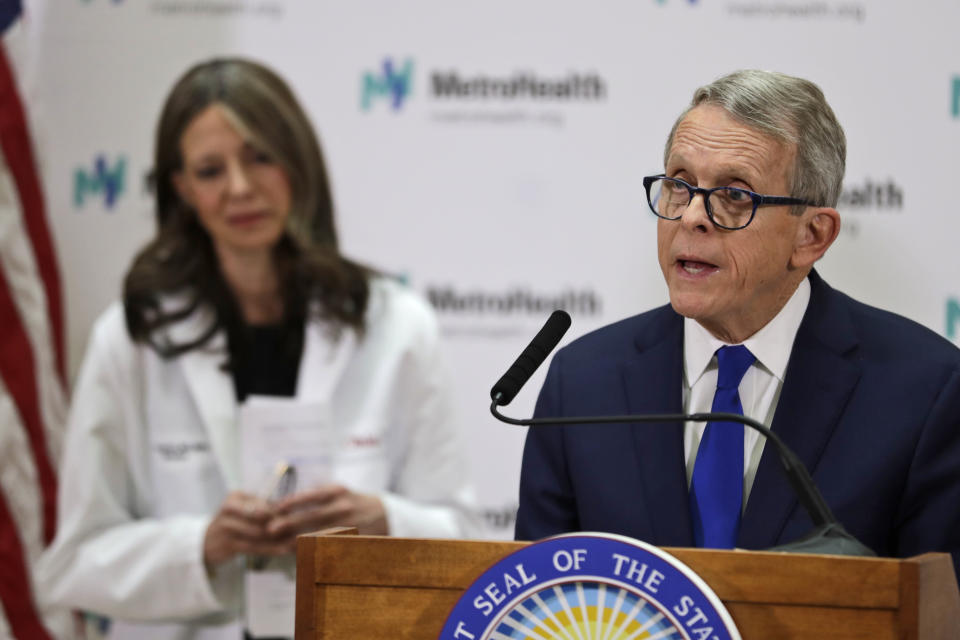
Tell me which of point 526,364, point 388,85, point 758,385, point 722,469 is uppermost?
point 388,85

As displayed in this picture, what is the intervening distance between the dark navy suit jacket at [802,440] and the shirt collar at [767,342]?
0.02 meters

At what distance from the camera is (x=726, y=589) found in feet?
3.86

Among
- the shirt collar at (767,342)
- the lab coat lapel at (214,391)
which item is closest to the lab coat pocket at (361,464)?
the lab coat lapel at (214,391)

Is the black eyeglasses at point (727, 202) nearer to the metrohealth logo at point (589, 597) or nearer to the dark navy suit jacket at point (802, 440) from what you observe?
the dark navy suit jacket at point (802, 440)

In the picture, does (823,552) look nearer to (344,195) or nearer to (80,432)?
(80,432)

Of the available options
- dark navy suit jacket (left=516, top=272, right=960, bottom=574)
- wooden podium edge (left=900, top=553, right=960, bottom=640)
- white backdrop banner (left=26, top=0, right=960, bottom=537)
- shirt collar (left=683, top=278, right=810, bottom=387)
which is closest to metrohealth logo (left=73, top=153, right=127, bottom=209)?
white backdrop banner (left=26, top=0, right=960, bottom=537)

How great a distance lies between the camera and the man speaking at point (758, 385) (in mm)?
1567

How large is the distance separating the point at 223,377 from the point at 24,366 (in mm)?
701

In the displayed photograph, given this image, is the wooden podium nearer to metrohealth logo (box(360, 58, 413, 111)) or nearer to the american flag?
the american flag

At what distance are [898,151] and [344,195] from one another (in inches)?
62.2

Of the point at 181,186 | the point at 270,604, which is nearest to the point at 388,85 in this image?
the point at 181,186

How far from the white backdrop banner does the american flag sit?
0.49ft

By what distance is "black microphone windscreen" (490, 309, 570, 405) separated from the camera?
1382mm

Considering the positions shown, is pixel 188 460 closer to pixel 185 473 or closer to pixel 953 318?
pixel 185 473
